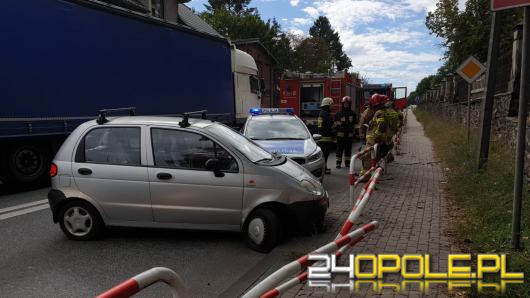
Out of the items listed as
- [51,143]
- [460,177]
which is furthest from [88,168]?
[460,177]

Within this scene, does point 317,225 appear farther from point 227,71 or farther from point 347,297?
point 227,71

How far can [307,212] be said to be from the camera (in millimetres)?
5035

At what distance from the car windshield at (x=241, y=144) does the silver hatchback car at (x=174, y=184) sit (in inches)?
0.8

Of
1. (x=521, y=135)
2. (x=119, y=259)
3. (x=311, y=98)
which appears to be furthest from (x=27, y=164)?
(x=311, y=98)

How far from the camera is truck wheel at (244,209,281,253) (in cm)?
483

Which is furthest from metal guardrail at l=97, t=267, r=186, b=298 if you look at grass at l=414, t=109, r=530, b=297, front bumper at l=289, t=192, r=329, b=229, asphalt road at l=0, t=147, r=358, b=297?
front bumper at l=289, t=192, r=329, b=229

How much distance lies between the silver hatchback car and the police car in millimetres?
2372

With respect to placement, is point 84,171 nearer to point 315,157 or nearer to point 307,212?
point 307,212

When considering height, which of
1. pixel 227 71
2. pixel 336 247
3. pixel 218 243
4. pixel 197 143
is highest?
pixel 227 71

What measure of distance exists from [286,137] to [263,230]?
164 inches

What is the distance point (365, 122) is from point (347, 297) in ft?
21.4

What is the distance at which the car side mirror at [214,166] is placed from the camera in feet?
16.0

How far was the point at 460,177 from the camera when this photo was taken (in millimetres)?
8656

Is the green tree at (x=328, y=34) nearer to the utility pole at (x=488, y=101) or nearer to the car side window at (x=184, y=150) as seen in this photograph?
the utility pole at (x=488, y=101)
